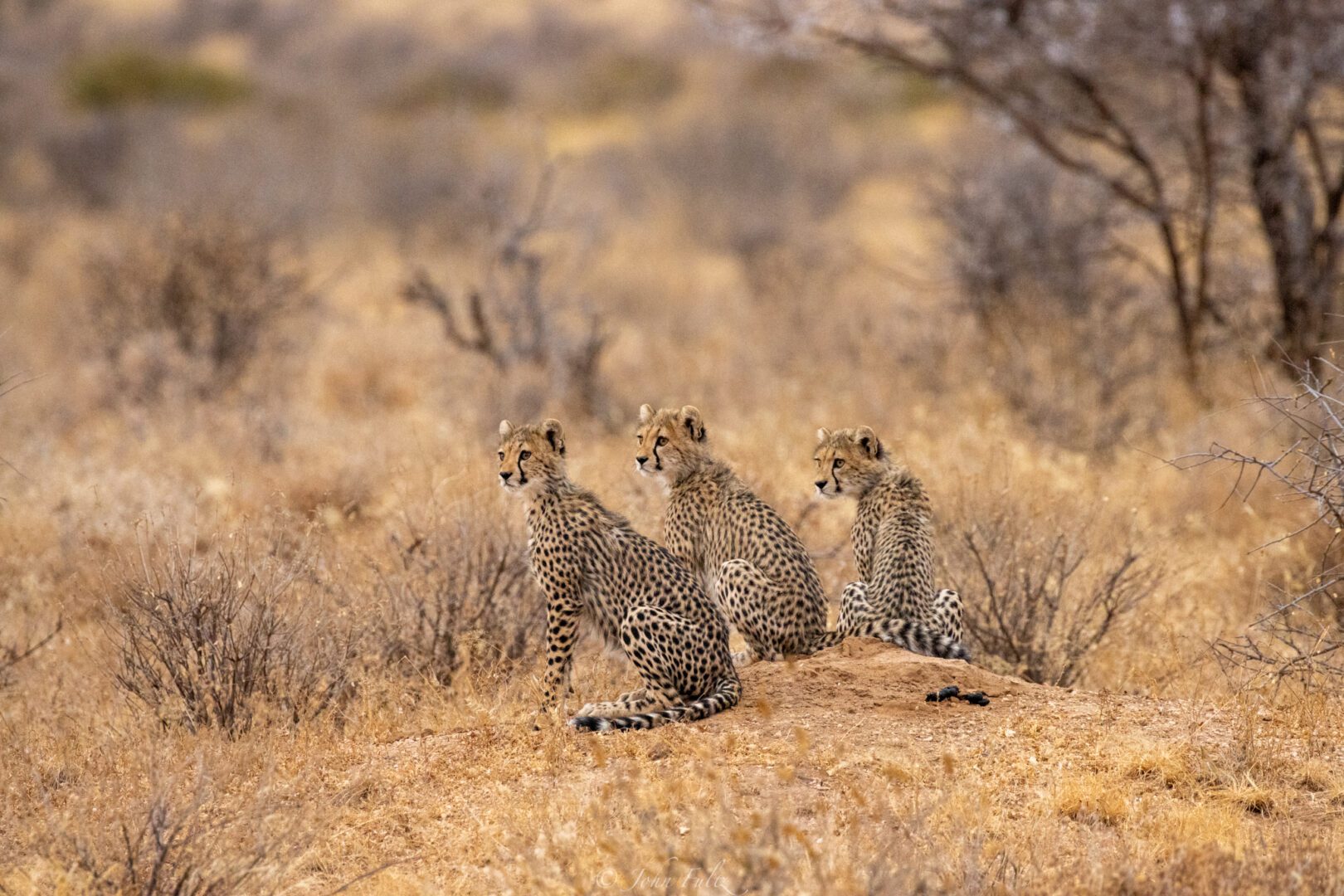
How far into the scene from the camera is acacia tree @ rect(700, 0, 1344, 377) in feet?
33.9

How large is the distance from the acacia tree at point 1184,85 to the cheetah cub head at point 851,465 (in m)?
4.57

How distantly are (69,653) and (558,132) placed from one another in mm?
25088

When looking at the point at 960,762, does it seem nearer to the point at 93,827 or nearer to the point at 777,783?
the point at 777,783

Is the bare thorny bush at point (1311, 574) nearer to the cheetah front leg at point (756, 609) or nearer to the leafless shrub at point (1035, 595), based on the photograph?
the leafless shrub at point (1035, 595)

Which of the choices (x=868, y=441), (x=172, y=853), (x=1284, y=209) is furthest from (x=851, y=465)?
(x=1284, y=209)

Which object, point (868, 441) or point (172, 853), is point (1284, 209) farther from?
point (172, 853)

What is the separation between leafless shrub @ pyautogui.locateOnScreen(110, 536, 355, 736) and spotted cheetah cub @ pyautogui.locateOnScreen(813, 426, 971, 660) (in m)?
2.00

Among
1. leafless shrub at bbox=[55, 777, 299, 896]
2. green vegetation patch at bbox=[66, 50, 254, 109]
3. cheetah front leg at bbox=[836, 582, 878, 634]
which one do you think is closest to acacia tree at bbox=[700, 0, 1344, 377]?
cheetah front leg at bbox=[836, 582, 878, 634]

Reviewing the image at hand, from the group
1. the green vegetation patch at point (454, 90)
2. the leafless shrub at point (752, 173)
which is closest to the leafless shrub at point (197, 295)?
the leafless shrub at point (752, 173)

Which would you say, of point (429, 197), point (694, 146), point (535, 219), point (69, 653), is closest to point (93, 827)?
point (69, 653)

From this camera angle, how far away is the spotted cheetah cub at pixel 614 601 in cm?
545

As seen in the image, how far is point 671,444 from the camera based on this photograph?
21.4 ft

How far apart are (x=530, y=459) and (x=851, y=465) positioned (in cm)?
145

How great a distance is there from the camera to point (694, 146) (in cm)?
2409
